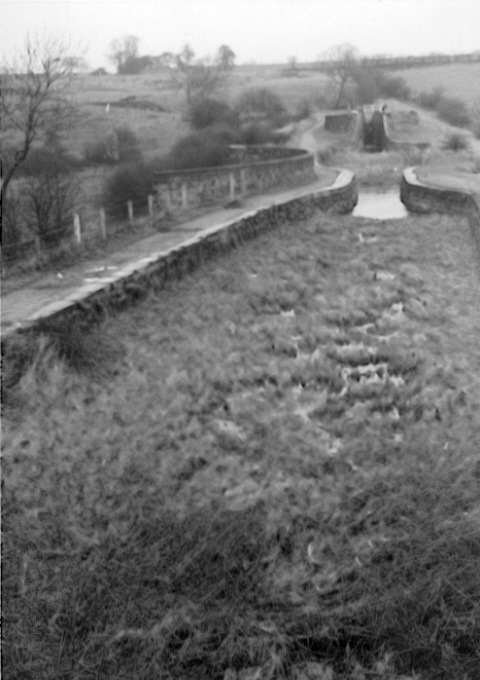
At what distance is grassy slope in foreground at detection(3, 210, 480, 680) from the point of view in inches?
157

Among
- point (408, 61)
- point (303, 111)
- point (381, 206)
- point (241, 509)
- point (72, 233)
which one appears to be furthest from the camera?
point (408, 61)

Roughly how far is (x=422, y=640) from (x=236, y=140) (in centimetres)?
3545

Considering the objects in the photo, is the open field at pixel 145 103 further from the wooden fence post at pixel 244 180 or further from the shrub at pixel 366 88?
the wooden fence post at pixel 244 180

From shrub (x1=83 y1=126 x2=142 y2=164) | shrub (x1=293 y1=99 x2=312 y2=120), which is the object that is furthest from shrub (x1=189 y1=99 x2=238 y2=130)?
shrub (x1=83 y1=126 x2=142 y2=164)


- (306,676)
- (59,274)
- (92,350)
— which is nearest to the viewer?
(306,676)

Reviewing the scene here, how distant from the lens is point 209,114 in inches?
1702

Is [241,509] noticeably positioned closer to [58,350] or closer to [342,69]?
[58,350]

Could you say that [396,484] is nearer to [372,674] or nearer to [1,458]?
[372,674]

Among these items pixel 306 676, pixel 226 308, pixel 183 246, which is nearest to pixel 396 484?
pixel 306 676

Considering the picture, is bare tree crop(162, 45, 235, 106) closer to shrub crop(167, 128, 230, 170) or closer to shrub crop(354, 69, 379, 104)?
shrub crop(354, 69, 379, 104)

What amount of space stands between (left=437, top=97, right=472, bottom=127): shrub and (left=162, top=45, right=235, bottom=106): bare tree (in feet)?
48.6

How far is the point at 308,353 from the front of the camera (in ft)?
28.2

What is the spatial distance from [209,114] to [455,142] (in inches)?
530

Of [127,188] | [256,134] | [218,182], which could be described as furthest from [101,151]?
[256,134]
